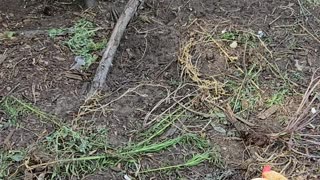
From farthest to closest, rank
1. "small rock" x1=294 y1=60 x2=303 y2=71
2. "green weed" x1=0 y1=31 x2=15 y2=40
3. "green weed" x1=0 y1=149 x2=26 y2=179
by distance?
"green weed" x1=0 y1=31 x2=15 y2=40 → "small rock" x1=294 y1=60 x2=303 y2=71 → "green weed" x1=0 y1=149 x2=26 y2=179

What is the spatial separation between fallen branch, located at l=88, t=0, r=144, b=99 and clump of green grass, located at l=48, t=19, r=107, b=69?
103 mm

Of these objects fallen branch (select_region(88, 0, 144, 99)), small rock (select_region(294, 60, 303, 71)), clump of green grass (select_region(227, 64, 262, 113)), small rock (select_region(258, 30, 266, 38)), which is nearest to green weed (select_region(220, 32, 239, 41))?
small rock (select_region(258, 30, 266, 38))

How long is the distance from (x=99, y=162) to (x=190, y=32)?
1.16 metres

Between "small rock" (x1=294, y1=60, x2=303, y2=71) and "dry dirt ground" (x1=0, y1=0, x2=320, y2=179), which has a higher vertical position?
"dry dirt ground" (x1=0, y1=0, x2=320, y2=179)

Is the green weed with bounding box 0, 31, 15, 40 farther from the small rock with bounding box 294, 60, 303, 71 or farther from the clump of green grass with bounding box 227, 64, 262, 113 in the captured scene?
the small rock with bounding box 294, 60, 303, 71

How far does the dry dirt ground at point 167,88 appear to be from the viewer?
2.86 metres

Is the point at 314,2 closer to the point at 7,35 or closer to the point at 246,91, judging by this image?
the point at 246,91

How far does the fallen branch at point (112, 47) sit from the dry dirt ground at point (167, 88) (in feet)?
0.20

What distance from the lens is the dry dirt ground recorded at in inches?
112

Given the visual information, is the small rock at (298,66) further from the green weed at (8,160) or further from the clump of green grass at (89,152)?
the green weed at (8,160)

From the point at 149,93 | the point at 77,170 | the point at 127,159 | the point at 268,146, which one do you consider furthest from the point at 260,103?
the point at 77,170

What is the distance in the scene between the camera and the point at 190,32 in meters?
3.63

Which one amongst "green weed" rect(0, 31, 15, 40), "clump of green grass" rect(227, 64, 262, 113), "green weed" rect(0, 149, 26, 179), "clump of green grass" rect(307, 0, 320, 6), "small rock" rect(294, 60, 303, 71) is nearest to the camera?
"green weed" rect(0, 149, 26, 179)

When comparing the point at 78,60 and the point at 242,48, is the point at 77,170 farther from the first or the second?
the point at 242,48
